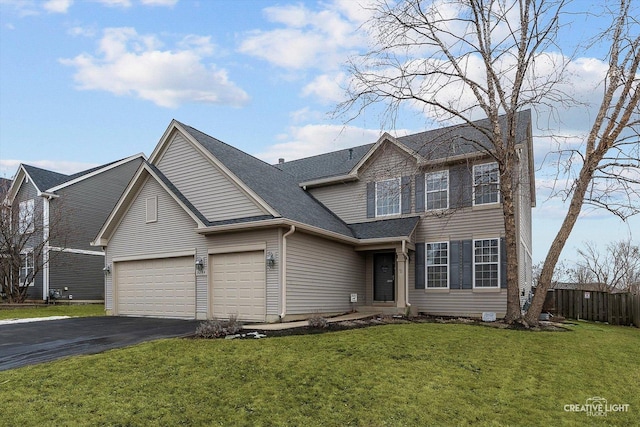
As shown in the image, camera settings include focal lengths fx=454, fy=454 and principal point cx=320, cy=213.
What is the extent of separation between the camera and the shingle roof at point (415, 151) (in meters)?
15.8

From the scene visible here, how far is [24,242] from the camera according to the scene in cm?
2267

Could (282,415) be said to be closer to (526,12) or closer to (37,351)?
Answer: (37,351)

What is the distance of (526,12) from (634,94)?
373cm

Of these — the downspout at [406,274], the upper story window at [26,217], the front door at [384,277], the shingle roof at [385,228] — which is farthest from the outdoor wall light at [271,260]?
the upper story window at [26,217]

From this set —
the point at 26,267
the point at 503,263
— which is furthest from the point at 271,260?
the point at 26,267

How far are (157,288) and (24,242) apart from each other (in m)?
11.5

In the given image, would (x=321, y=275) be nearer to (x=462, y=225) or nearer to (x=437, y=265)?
(x=437, y=265)

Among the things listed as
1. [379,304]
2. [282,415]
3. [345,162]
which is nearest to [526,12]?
[345,162]

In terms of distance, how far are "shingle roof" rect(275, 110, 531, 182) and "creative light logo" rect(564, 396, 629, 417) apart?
9320 millimetres

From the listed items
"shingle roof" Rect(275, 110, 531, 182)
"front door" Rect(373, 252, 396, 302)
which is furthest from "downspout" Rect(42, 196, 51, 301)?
"front door" Rect(373, 252, 396, 302)

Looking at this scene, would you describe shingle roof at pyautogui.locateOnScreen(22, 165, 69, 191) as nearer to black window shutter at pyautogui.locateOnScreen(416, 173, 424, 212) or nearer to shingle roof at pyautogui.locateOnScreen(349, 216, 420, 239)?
shingle roof at pyautogui.locateOnScreen(349, 216, 420, 239)

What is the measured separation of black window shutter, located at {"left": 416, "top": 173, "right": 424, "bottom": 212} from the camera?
55.0ft

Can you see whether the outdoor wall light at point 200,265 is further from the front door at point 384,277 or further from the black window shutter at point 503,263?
the black window shutter at point 503,263

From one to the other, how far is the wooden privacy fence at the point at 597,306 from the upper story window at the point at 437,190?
6.98 meters
